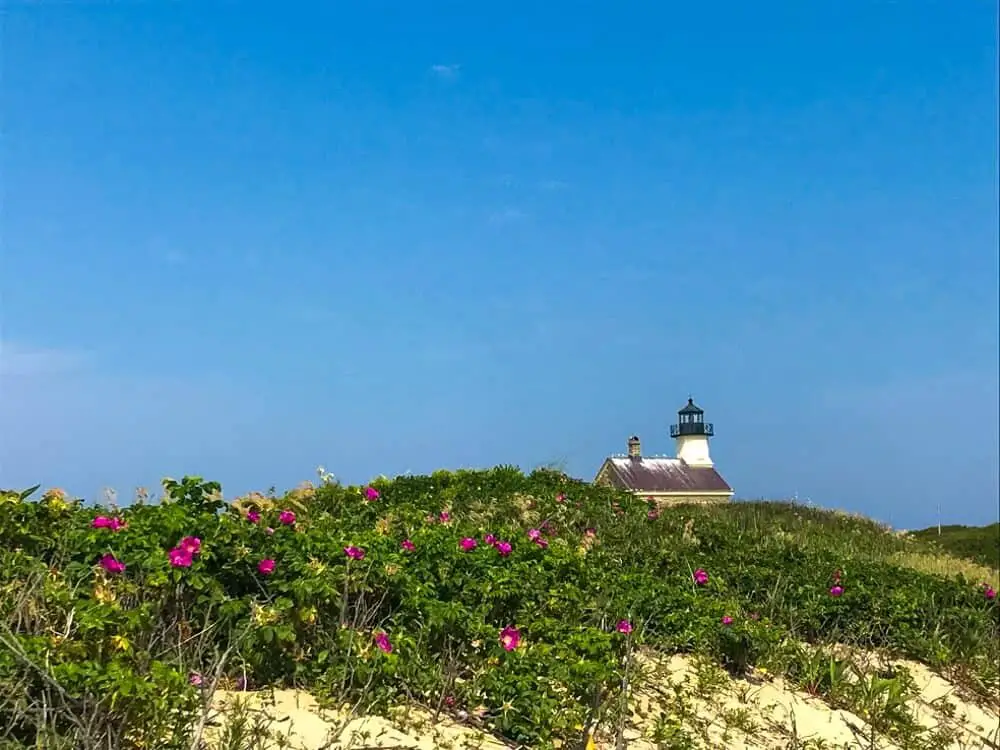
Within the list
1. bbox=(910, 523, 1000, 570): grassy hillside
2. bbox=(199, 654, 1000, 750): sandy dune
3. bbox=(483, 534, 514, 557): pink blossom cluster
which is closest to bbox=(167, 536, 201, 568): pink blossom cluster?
bbox=(199, 654, 1000, 750): sandy dune

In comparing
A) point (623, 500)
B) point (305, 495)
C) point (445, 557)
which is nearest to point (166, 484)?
point (445, 557)

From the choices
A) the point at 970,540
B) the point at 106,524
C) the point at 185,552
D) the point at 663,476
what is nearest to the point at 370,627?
the point at 185,552

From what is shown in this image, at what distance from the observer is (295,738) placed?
12.6 feet

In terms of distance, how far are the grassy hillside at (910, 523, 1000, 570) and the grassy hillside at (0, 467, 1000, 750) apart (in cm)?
1398

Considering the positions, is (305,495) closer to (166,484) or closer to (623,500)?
(166,484)

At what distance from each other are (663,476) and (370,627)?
27.7 metres

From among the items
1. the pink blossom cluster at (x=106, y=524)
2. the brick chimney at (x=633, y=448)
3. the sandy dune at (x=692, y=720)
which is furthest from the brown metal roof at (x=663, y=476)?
the pink blossom cluster at (x=106, y=524)

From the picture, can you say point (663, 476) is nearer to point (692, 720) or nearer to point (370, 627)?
point (692, 720)

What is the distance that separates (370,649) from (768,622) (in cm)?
302

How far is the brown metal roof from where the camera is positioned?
30.2m

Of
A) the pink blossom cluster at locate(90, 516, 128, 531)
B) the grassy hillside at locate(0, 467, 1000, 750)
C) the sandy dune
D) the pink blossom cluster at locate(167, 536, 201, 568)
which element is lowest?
the sandy dune

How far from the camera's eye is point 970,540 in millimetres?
24281

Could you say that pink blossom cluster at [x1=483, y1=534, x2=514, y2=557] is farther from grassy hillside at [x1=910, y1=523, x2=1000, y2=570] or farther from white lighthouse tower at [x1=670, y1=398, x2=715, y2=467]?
white lighthouse tower at [x1=670, y1=398, x2=715, y2=467]

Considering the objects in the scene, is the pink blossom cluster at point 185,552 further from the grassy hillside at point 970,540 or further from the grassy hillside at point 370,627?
the grassy hillside at point 970,540
